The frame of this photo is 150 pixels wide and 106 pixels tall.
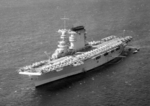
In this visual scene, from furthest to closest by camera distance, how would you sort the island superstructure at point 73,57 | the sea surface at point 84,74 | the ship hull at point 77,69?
the island superstructure at point 73,57, the ship hull at point 77,69, the sea surface at point 84,74

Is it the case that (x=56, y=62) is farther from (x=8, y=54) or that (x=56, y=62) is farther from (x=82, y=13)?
(x=82, y=13)

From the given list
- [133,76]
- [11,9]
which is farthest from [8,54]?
[11,9]

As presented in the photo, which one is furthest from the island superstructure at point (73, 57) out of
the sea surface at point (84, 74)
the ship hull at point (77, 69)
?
the sea surface at point (84, 74)

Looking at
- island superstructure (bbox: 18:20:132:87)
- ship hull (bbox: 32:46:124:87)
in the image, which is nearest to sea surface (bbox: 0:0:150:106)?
ship hull (bbox: 32:46:124:87)

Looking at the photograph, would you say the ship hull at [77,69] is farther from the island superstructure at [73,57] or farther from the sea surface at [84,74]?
the sea surface at [84,74]

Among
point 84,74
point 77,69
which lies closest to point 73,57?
point 77,69

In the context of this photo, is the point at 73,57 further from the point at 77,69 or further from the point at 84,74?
the point at 84,74
